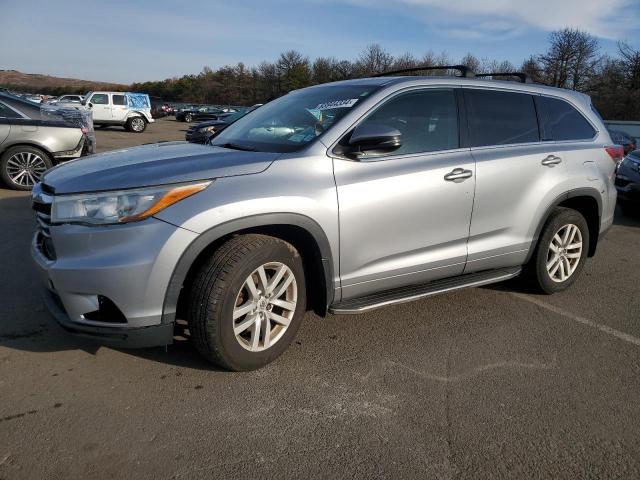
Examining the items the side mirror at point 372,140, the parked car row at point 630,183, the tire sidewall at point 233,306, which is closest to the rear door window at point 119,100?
the parked car row at point 630,183

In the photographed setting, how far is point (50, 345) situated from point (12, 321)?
1.67 ft

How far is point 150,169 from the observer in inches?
110

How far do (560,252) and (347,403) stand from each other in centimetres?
Answer: 266

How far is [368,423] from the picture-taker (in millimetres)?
2570

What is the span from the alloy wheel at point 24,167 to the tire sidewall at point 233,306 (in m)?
6.60

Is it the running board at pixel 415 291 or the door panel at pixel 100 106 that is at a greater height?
the door panel at pixel 100 106

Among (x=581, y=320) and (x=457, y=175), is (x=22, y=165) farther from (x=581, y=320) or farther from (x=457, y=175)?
(x=581, y=320)

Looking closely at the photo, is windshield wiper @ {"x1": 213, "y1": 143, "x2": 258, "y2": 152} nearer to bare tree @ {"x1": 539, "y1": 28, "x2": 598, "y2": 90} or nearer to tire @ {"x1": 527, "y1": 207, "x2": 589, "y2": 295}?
tire @ {"x1": 527, "y1": 207, "x2": 589, "y2": 295}

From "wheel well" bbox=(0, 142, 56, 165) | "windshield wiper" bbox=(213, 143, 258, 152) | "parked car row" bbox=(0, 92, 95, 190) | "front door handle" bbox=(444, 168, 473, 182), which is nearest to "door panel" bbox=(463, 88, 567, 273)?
"front door handle" bbox=(444, 168, 473, 182)

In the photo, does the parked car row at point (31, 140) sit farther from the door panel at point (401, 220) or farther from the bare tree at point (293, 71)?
the bare tree at point (293, 71)

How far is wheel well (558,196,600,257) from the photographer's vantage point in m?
4.51

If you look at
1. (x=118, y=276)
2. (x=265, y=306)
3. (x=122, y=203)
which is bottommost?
(x=265, y=306)

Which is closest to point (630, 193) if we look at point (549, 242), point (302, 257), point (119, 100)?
point (549, 242)

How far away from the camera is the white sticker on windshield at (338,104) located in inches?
132
